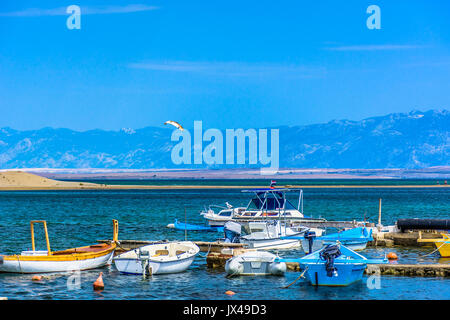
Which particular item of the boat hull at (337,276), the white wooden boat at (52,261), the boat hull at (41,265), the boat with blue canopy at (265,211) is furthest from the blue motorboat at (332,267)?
the boat with blue canopy at (265,211)

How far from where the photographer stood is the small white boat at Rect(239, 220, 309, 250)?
140 feet

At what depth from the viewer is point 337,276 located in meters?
30.1

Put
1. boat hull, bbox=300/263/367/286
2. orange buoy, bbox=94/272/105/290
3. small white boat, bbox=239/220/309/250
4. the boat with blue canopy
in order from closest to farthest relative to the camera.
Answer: boat hull, bbox=300/263/367/286 < orange buoy, bbox=94/272/105/290 < small white boat, bbox=239/220/309/250 < the boat with blue canopy

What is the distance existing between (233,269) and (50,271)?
27.8ft

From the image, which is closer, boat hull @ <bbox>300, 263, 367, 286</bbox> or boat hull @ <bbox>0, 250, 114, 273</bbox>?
boat hull @ <bbox>300, 263, 367, 286</bbox>

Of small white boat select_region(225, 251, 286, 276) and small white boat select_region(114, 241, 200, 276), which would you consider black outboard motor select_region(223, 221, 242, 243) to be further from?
small white boat select_region(225, 251, 286, 276)

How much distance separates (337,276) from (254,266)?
4838 mm

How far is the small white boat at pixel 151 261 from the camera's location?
33375 millimetres

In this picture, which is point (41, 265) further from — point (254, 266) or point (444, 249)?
point (444, 249)

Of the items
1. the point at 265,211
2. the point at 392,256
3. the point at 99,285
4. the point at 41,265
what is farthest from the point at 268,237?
the point at 99,285

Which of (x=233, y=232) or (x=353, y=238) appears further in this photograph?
(x=233, y=232)

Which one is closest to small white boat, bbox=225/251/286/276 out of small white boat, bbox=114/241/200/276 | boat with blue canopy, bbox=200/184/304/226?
small white boat, bbox=114/241/200/276

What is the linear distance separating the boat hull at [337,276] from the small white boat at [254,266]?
3.00 meters

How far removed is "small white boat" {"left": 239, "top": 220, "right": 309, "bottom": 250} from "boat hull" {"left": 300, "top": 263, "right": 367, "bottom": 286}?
11785mm
